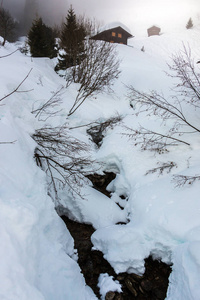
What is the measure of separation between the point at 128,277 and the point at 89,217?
1649mm

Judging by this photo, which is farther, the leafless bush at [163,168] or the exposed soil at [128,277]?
the leafless bush at [163,168]

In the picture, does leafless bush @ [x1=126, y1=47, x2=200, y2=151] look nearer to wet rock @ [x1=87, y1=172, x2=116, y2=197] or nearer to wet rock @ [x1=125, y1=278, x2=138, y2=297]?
wet rock @ [x1=87, y1=172, x2=116, y2=197]

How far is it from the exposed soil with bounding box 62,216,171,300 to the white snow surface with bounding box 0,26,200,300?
16 centimetres

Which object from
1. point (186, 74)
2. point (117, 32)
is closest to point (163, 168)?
point (186, 74)

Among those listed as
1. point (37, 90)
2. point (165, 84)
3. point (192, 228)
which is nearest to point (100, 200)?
point (192, 228)

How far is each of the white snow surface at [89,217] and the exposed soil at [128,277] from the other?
0.51 ft

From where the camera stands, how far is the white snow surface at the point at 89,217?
2082 mm

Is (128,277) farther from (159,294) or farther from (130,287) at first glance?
(159,294)

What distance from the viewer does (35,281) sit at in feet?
Result: 6.53

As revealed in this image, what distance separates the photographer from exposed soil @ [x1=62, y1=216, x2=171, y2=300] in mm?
3188

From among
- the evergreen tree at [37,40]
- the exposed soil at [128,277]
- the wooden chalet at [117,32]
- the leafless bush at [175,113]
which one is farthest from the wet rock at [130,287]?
the wooden chalet at [117,32]

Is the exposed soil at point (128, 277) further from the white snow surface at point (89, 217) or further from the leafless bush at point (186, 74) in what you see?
the leafless bush at point (186, 74)

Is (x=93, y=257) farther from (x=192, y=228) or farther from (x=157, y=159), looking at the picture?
(x=157, y=159)

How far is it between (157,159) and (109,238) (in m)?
3.10
